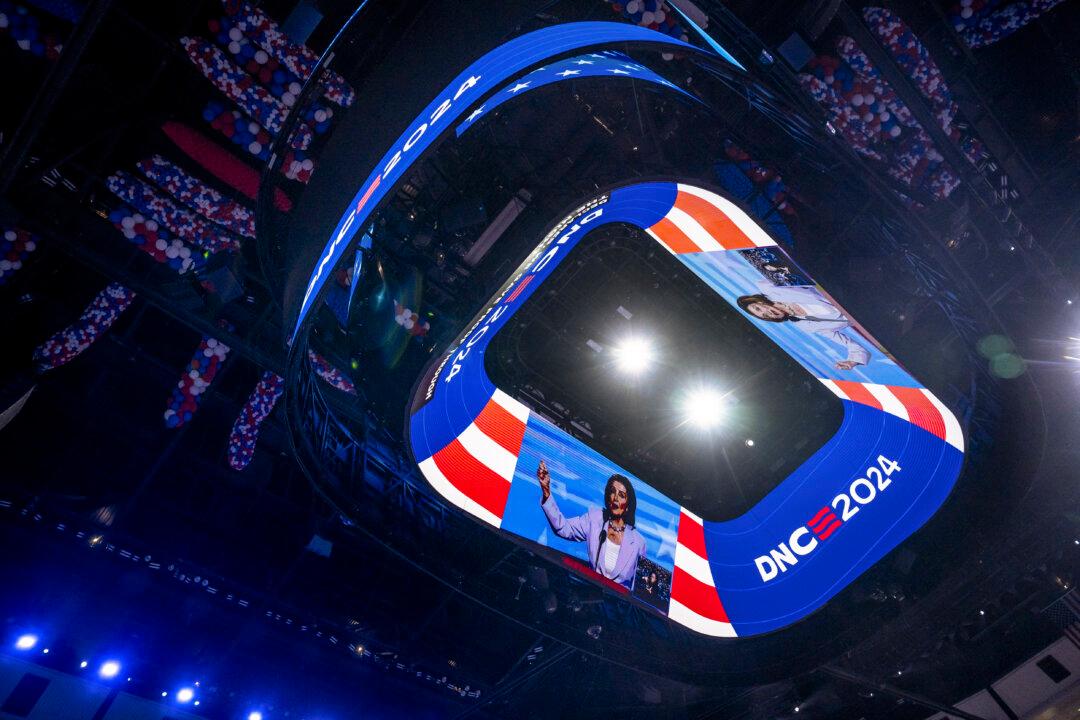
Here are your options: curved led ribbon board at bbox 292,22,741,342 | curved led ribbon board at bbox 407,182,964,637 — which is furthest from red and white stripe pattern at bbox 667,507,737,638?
curved led ribbon board at bbox 292,22,741,342

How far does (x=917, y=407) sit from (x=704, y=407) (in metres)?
2.21

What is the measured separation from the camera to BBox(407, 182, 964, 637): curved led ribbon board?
4.39 metres

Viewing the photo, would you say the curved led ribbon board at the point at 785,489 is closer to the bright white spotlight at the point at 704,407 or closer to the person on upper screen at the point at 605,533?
the person on upper screen at the point at 605,533

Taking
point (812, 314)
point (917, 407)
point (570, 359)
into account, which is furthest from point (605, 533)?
point (917, 407)

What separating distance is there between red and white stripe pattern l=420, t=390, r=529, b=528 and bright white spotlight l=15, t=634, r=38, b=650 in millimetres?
6089

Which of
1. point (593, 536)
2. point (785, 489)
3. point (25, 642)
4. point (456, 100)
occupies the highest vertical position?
point (456, 100)

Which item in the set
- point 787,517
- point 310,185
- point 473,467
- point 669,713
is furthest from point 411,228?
point 669,713

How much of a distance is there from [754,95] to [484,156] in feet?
8.69

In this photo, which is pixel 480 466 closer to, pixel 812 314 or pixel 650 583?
pixel 650 583

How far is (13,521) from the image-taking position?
5.99m

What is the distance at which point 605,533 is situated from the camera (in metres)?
4.88

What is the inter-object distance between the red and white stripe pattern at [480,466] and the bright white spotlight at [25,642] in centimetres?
609

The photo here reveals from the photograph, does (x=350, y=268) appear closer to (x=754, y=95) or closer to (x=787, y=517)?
(x=754, y=95)

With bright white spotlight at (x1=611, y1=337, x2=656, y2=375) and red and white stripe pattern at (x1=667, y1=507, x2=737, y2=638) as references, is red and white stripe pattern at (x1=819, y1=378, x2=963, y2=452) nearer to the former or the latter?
bright white spotlight at (x1=611, y1=337, x2=656, y2=375)
